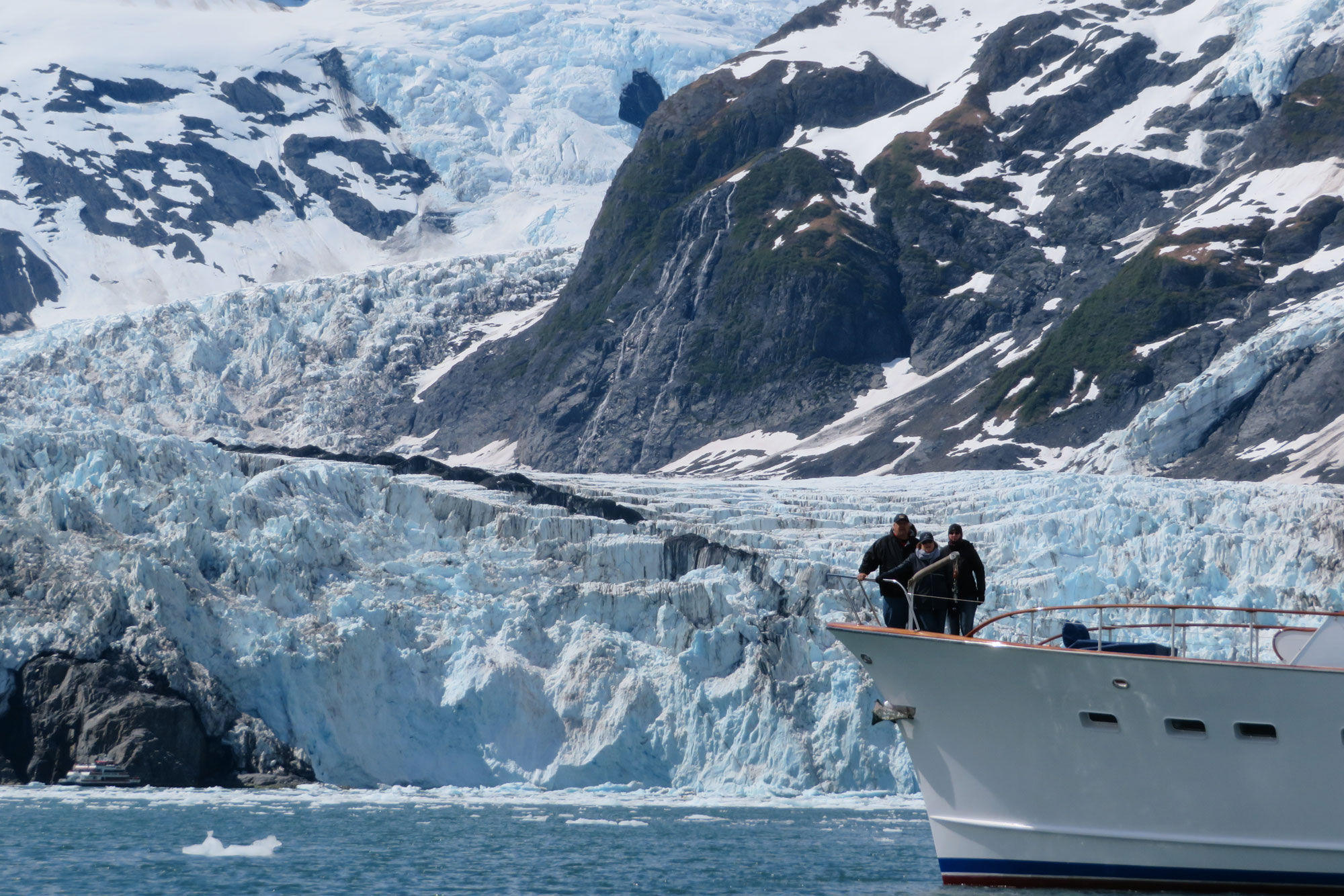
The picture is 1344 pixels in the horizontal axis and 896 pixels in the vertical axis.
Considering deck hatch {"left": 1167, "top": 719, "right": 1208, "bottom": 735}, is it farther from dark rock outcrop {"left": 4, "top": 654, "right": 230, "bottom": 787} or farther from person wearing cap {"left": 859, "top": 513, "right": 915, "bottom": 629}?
dark rock outcrop {"left": 4, "top": 654, "right": 230, "bottom": 787}

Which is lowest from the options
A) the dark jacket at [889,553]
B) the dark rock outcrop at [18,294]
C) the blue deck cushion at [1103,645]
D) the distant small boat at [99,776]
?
the distant small boat at [99,776]

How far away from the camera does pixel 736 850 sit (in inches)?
1288

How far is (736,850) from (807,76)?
525 feet

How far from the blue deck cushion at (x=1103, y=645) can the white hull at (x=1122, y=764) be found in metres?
0.57

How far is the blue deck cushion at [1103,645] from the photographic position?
20.9 m

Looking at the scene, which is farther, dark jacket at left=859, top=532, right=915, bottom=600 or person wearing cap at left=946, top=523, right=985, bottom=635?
dark jacket at left=859, top=532, right=915, bottom=600

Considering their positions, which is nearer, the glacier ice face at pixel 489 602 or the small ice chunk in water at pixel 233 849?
the small ice chunk in water at pixel 233 849

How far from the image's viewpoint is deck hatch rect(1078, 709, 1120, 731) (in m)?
20.7

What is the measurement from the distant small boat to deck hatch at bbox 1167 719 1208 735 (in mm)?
29989

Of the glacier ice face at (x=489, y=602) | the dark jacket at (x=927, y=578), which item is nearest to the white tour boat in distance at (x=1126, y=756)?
the dark jacket at (x=927, y=578)

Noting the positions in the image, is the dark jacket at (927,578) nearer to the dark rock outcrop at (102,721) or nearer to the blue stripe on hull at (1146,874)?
the blue stripe on hull at (1146,874)

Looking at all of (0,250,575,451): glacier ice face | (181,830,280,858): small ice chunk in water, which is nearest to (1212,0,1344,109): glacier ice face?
(0,250,575,451): glacier ice face

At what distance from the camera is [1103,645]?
69.7 feet

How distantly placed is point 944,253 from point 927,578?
143 meters
